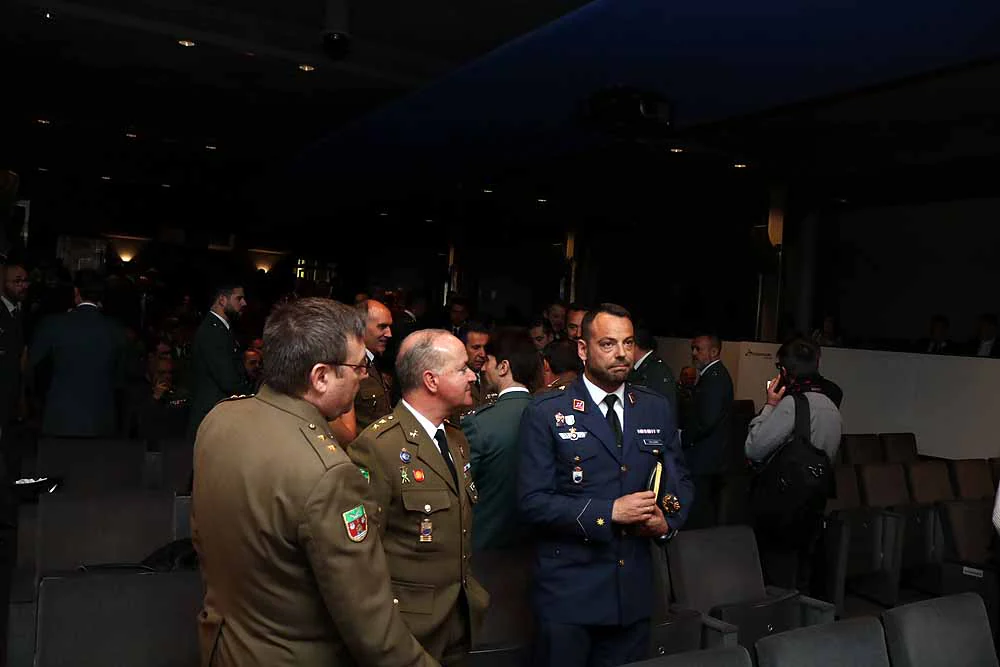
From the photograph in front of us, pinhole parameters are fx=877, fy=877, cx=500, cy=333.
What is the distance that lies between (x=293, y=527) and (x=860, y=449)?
5.42 meters

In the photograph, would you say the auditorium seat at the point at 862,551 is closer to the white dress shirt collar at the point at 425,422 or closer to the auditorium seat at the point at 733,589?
the auditorium seat at the point at 733,589

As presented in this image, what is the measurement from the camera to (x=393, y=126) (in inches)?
322

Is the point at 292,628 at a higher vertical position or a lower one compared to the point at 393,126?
lower

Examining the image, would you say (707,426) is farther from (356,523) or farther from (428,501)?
(356,523)

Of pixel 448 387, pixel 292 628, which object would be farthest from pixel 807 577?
pixel 292 628

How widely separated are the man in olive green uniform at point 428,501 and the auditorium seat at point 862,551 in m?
2.43

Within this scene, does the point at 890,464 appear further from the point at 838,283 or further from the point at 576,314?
the point at 838,283

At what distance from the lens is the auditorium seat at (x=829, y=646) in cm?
209

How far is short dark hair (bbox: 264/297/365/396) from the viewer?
164 centimetres

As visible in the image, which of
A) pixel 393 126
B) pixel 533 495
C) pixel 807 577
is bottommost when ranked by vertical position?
pixel 807 577

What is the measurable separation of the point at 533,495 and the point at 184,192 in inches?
644

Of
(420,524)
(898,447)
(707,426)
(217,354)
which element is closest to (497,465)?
(420,524)

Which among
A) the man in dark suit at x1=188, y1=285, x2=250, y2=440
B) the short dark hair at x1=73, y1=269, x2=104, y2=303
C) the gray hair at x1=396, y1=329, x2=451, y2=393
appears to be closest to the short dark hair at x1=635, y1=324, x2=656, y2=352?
the man in dark suit at x1=188, y1=285, x2=250, y2=440

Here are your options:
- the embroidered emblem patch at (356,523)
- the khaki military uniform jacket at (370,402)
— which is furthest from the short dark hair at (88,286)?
the embroidered emblem patch at (356,523)
